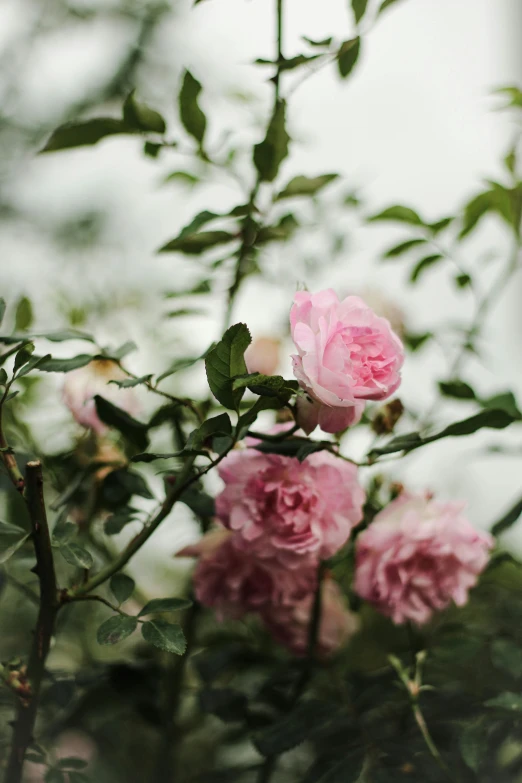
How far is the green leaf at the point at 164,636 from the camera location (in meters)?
0.29

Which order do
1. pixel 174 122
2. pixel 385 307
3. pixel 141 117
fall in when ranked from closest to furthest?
1. pixel 141 117
2. pixel 385 307
3. pixel 174 122

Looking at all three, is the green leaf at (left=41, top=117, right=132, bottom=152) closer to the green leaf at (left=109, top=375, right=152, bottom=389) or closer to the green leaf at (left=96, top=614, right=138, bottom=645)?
the green leaf at (left=109, top=375, right=152, bottom=389)

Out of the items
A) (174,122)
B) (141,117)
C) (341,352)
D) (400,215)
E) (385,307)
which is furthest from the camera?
(174,122)

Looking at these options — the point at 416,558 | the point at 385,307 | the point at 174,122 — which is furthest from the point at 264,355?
the point at 174,122

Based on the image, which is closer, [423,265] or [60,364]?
[60,364]

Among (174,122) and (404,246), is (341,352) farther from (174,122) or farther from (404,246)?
(174,122)

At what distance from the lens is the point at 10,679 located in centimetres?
32

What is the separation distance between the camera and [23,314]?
42cm

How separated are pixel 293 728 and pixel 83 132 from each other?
13.5 inches

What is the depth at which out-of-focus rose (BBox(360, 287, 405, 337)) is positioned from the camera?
584 mm

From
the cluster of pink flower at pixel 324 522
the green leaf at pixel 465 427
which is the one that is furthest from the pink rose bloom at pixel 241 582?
the green leaf at pixel 465 427

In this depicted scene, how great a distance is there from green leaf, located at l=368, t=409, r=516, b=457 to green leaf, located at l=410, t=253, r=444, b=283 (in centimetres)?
22

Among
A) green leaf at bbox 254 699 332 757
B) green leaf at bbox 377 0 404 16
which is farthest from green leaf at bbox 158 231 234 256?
green leaf at bbox 254 699 332 757

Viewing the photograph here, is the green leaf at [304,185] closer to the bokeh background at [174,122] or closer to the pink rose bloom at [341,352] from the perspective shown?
the pink rose bloom at [341,352]
